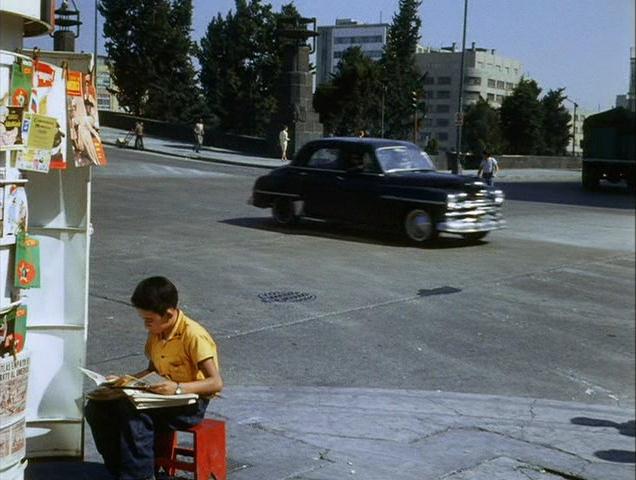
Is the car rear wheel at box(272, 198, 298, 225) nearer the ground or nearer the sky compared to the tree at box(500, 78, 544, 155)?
nearer the ground

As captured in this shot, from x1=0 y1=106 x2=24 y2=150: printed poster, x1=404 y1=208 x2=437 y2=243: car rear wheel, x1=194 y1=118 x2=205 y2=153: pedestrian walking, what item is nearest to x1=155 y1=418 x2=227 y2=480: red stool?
x1=0 y1=106 x2=24 y2=150: printed poster

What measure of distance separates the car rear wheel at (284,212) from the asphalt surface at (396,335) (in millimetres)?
231

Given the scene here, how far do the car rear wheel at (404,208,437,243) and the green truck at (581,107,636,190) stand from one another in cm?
840

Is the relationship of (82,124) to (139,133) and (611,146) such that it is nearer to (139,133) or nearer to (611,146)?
(139,133)

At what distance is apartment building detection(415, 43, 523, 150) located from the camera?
4582 millimetres

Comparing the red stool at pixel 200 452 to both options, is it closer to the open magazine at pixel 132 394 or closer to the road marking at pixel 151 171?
the open magazine at pixel 132 394

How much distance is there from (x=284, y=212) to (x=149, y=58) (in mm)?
7616

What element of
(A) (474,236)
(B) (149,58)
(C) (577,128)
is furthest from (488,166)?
(A) (474,236)

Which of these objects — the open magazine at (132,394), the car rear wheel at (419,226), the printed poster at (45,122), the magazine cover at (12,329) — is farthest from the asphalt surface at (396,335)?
Result: the printed poster at (45,122)

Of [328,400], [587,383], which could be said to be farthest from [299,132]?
[587,383]

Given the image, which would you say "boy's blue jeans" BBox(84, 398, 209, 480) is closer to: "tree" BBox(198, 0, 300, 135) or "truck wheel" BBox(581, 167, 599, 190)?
"tree" BBox(198, 0, 300, 135)

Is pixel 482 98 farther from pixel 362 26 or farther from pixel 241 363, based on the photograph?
pixel 241 363

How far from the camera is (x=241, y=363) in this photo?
7.27 metres

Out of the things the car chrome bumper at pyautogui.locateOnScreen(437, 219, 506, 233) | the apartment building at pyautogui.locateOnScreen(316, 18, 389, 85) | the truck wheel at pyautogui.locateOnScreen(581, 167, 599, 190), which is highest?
the apartment building at pyautogui.locateOnScreen(316, 18, 389, 85)
